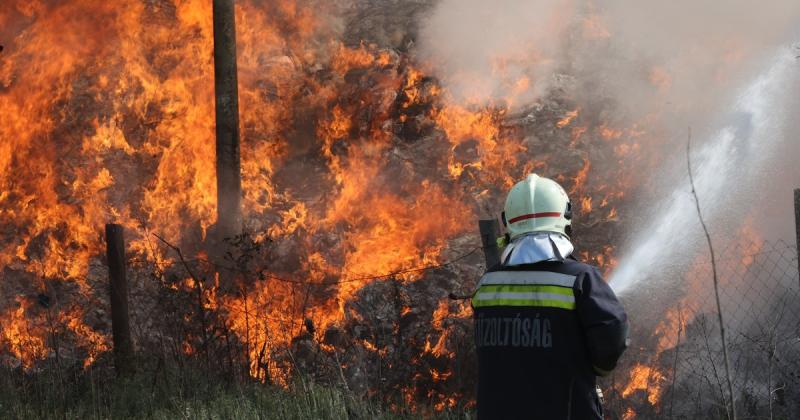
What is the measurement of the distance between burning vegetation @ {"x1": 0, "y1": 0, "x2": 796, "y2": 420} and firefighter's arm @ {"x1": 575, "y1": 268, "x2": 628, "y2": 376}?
591 centimetres

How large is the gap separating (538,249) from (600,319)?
42 centimetres

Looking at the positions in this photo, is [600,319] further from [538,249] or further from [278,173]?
[278,173]

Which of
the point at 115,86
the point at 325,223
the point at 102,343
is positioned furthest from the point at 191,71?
the point at 102,343

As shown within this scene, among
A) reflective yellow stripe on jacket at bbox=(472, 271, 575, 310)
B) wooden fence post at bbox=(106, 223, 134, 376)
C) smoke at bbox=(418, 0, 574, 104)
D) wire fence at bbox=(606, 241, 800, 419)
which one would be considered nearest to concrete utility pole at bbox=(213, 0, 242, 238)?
wooden fence post at bbox=(106, 223, 134, 376)

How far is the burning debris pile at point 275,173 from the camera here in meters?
Answer: 10.3

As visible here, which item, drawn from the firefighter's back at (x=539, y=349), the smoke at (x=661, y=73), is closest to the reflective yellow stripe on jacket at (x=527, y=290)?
the firefighter's back at (x=539, y=349)

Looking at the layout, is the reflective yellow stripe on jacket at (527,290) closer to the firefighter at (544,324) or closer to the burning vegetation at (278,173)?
the firefighter at (544,324)

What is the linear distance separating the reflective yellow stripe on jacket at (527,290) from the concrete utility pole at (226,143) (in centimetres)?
851

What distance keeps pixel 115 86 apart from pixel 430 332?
7.81 metres

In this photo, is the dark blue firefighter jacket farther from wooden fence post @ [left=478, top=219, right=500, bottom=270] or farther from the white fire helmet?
wooden fence post @ [left=478, top=219, right=500, bottom=270]

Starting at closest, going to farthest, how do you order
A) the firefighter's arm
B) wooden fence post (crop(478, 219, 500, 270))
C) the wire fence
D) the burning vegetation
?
1. the firefighter's arm
2. wooden fence post (crop(478, 219, 500, 270))
3. the wire fence
4. the burning vegetation

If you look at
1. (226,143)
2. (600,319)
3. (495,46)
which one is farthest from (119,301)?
(495,46)

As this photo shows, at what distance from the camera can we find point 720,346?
9.23 m

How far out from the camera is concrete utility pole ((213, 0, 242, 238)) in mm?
11539
